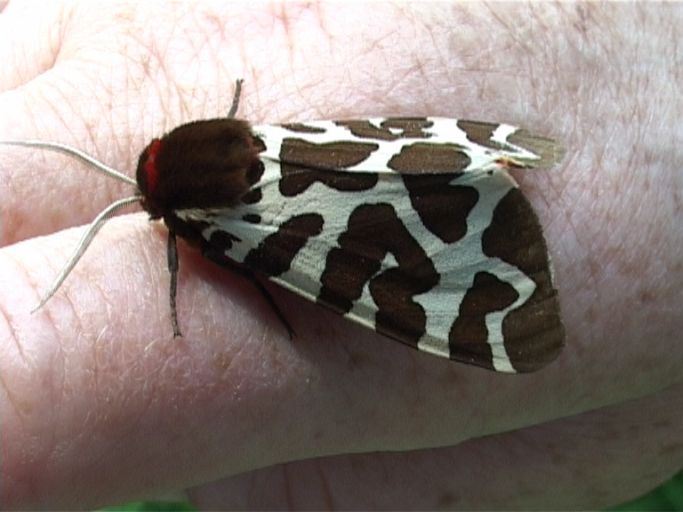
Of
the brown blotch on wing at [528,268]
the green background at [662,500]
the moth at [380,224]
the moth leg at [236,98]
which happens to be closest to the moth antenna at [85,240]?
the moth at [380,224]

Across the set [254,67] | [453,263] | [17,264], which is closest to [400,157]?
[453,263]

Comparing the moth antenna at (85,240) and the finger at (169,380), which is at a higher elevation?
the moth antenna at (85,240)

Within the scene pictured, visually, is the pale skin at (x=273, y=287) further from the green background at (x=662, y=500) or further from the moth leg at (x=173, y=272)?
the green background at (x=662, y=500)

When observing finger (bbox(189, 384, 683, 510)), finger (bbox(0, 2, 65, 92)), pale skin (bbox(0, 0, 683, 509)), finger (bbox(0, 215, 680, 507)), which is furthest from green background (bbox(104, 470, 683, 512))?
finger (bbox(0, 2, 65, 92))

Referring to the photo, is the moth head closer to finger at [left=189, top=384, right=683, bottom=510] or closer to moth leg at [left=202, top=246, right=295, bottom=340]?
moth leg at [left=202, top=246, right=295, bottom=340]

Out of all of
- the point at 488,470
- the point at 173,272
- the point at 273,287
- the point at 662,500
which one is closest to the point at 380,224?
the point at 273,287

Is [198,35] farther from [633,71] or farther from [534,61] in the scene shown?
[633,71]

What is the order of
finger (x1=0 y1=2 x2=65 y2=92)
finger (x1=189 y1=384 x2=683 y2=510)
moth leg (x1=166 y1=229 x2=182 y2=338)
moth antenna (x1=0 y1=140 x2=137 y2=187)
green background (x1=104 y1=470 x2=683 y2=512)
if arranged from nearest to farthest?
1. moth leg (x1=166 y1=229 x2=182 y2=338)
2. moth antenna (x1=0 y1=140 x2=137 y2=187)
3. finger (x1=0 y1=2 x2=65 y2=92)
4. finger (x1=189 y1=384 x2=683 y2=510)
5. green background (x1=104 y1=470 x2=683 y2=512)
